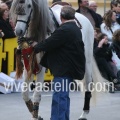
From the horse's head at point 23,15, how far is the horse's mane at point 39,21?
0.09m

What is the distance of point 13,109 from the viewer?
973cm

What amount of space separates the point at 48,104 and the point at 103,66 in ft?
7.53

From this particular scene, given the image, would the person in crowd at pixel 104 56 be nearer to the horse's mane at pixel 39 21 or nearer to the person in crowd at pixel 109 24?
the person in crowd at pixel 109 24

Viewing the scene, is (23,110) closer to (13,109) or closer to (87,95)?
(13,109)

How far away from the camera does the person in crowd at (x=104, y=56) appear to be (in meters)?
12.1

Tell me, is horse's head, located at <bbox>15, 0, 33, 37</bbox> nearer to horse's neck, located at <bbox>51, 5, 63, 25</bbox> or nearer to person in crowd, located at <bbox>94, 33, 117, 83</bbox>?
horse's neck, located at <bbox>51, 5, 63, 25</bbox>

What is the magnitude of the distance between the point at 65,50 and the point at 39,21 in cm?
111

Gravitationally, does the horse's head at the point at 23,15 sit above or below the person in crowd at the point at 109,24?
above

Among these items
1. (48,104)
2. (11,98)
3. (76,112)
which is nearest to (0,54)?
(11,98)

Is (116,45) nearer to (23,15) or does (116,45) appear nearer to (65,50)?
(23,15)

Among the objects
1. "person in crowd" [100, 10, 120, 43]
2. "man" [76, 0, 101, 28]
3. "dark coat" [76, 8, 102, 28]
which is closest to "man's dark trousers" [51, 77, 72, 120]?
"person in crowd" [100, 10, 120, 43]

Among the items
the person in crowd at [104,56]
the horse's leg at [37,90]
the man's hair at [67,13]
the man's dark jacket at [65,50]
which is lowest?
the person in crowd at [104,56]

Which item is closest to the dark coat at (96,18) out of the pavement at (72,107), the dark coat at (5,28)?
the dark coat at (5,28)

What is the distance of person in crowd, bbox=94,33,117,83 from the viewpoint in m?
12.1
